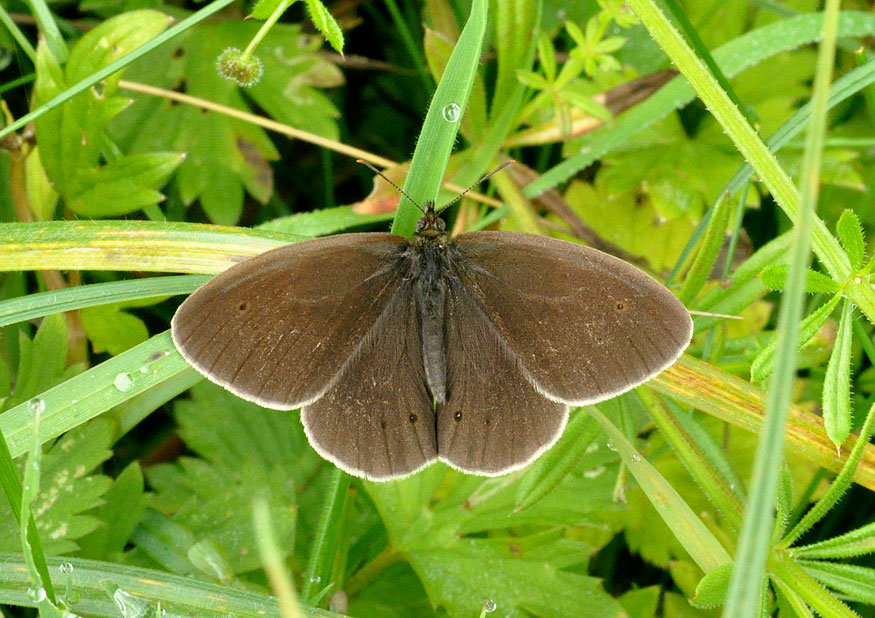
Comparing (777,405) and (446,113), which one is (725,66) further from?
(777,405)

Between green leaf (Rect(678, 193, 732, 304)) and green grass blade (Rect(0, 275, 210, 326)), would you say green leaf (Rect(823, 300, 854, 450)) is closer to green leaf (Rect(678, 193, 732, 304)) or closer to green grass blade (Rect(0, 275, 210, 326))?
green leaf (Rect(678, 193, 732, 304))

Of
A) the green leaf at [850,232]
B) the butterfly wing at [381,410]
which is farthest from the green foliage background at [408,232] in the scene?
the butterfly wing at [381,410]

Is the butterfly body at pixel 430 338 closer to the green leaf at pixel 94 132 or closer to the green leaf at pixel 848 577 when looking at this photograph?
the green leaf at pixel 848 577

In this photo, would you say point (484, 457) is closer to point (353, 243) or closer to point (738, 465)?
point (353, 243)

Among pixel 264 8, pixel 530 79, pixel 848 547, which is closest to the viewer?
pixel 848 547

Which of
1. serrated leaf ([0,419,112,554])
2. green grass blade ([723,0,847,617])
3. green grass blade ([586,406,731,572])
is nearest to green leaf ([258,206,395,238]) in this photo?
serrated leaf ([0,419,112,554])

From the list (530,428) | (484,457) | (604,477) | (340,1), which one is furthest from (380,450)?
(340,1)

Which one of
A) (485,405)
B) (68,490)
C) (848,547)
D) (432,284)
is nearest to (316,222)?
(432,284)
